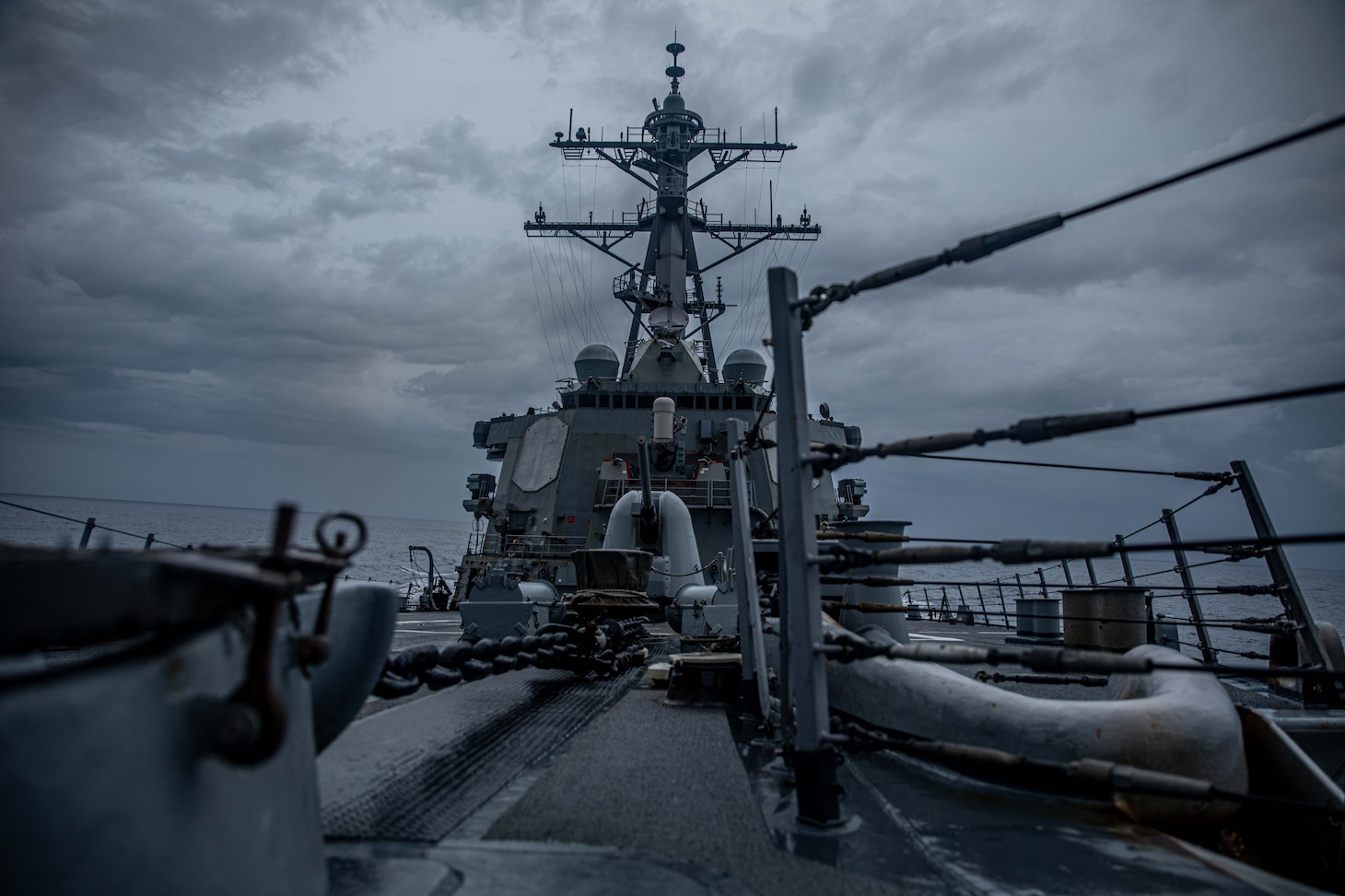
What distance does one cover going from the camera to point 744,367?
17516mm

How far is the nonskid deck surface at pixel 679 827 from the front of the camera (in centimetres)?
152

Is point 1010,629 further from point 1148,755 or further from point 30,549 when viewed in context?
point 30,549

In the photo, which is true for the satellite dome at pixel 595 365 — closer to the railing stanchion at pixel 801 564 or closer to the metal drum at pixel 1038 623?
the metal drum at pixel 1038 623

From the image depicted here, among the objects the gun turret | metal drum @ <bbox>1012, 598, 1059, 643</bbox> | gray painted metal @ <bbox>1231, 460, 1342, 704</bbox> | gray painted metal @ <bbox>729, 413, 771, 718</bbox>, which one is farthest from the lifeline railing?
the gun turret

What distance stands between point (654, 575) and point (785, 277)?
23.9 feet

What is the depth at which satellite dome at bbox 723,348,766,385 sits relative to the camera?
687 inches

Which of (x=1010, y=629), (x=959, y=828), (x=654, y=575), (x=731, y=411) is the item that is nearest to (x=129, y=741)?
(x=959, y=828)

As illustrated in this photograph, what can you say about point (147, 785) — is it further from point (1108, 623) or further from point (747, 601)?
point (1108, 623)

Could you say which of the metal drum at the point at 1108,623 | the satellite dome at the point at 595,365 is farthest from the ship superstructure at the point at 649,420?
the metal drum at the point at 1108,623

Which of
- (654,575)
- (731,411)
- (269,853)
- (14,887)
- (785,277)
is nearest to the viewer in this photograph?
(14,887)

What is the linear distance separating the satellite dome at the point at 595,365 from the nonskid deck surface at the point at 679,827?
1392 centimetres

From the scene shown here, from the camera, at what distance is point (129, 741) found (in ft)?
2.73

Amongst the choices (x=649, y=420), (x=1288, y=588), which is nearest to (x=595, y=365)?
(x=649, y=420)

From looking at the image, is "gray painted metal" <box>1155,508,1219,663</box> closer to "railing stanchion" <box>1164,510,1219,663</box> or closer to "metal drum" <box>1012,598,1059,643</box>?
"railing stanchion" <box>1164,510,1219,663</box>
